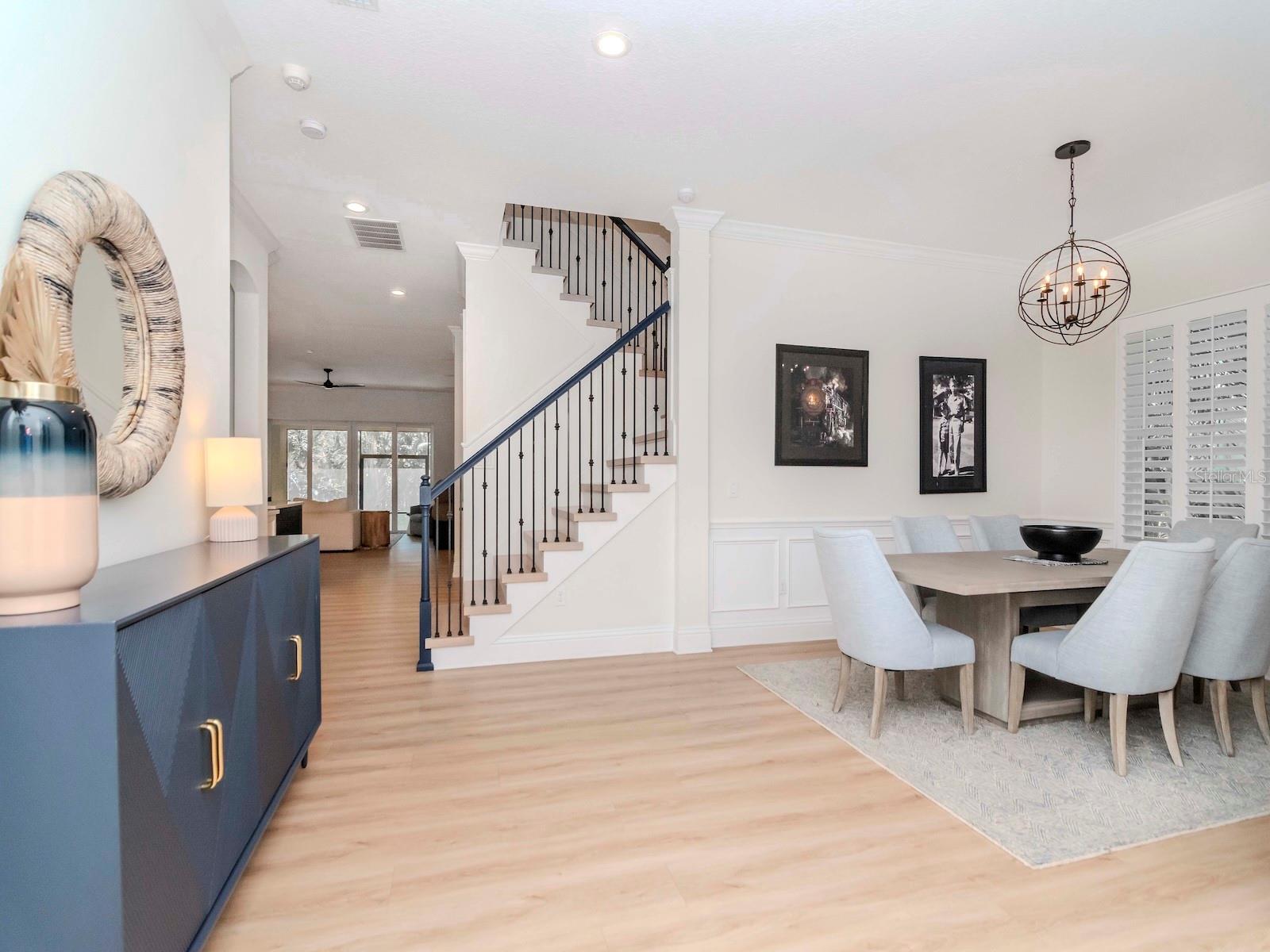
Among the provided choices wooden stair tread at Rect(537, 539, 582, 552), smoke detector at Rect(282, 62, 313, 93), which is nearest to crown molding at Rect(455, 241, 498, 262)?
smoke detector at Rect(282, 62, 313, 93)

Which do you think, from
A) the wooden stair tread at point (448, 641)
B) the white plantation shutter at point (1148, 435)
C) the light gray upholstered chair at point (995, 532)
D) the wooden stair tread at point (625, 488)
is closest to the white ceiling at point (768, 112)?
the white plantation shutter at point (1148, 435)

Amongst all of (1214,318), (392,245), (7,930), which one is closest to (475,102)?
(392,245)

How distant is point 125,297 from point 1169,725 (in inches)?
164

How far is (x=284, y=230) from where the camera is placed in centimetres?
475

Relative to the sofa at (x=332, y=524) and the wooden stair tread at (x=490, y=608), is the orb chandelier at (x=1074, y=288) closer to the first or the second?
the wooden stair tread at (x=490, y=608)

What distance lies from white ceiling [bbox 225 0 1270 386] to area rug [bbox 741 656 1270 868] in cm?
298

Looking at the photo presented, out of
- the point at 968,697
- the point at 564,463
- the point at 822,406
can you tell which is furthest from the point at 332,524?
the point at 968,697

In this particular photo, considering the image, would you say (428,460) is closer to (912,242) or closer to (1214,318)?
(912,242)

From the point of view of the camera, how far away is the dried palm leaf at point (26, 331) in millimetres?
1368

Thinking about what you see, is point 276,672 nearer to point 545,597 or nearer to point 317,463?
point 545,597

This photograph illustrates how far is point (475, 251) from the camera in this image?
17.0 feet

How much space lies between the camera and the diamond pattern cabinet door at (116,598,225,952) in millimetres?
1167

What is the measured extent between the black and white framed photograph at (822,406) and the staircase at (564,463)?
2.85 ft

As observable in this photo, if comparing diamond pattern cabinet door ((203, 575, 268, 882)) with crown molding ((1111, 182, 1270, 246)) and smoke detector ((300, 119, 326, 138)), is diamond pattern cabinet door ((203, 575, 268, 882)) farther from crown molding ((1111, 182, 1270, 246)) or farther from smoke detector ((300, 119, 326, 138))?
crown molding ((1111, 182, 1270, 246))
